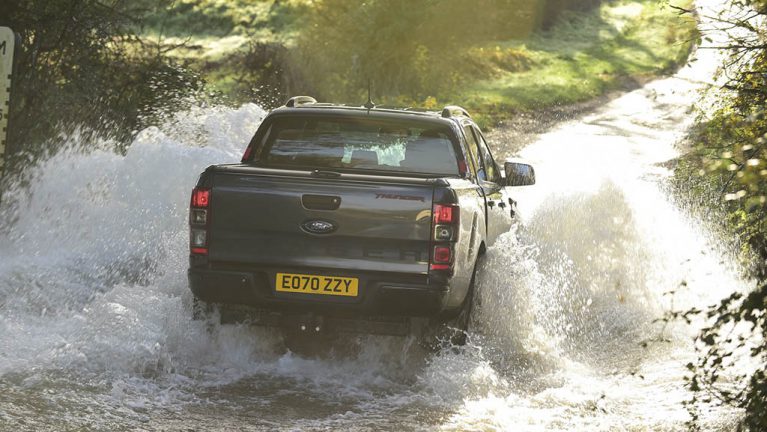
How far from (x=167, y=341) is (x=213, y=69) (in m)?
21.8

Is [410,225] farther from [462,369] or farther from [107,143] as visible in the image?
[107,143]

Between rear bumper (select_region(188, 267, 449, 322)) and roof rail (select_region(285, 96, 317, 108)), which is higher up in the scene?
roof rail (select_region(285, 96, 317, 108))

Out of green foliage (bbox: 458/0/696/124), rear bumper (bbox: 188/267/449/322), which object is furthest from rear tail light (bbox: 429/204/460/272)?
green foliage (bbox: 458/0/696/124)

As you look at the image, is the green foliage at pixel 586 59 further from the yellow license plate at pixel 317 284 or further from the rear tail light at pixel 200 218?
the rear tail light at pixel 200 218

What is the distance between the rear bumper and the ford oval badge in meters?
0.27

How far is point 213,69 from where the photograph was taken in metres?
29.2

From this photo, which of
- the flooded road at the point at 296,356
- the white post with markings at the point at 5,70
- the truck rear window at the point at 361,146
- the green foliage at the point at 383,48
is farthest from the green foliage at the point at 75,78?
the green foliage at the point at 383,48

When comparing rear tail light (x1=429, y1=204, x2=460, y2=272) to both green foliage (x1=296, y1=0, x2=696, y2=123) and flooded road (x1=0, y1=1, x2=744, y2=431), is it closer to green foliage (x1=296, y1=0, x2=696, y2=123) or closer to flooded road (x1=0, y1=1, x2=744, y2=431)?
flooded road (x1=0, y1=1, x2=744, y2=431)

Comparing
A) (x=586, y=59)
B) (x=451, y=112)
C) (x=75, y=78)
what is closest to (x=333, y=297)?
(x=451, y=112)

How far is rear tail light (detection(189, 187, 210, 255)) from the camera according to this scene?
761 centimetres

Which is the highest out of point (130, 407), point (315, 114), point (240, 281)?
point (315, 114)

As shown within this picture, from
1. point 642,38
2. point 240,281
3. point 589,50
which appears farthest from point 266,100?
point 642,38

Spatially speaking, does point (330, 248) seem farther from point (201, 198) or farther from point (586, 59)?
point (586, 59)

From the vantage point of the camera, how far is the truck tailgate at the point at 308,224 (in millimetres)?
7500
